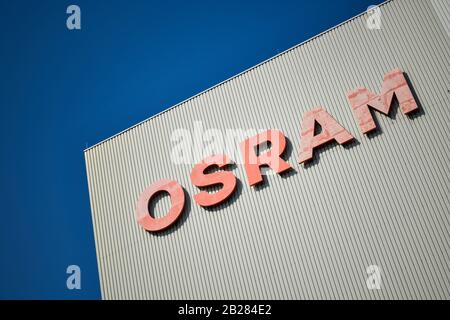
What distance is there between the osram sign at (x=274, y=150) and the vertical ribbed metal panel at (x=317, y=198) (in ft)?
1.11

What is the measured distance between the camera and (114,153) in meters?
20.0

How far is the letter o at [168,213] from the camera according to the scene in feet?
55.9

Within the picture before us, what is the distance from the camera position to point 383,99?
1463 cm

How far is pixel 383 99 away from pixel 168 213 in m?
10.1

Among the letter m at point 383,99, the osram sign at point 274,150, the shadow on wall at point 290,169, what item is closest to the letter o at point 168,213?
the osram sign at point 274,150
